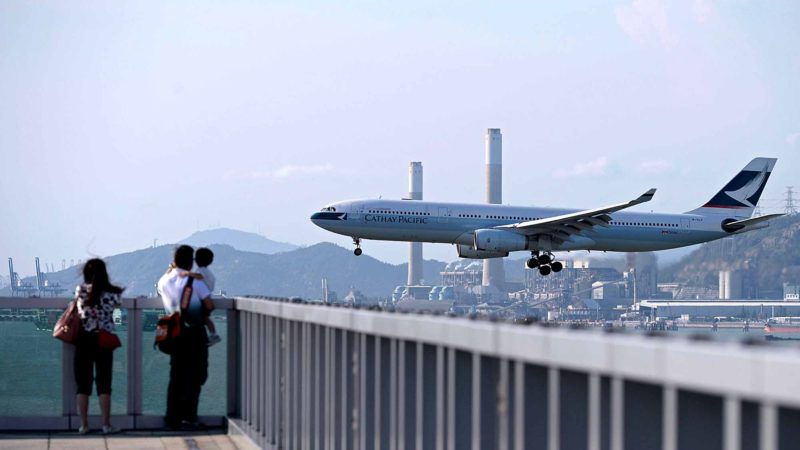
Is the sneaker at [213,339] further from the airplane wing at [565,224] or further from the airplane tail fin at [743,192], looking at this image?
the airplane tail fin at [743,192]

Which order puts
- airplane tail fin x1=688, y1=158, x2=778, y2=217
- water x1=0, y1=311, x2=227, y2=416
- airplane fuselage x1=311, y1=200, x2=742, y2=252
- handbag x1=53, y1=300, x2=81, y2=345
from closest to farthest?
handbag x1=53, y1=300, x2=81, y2=345 < water x1=0, y1=311, x2=227, y2=416 < airplane fuselage x1=311, y1=200, x2=742, y2=252 < airplane tail fin x1=688, y1=158, x2=778, y2=217

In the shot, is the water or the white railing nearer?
the white railing

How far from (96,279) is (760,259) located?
489 ft

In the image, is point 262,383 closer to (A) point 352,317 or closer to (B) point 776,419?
(A) point 352,317

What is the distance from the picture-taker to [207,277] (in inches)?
570

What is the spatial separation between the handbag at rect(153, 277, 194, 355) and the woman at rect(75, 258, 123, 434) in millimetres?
A: 485

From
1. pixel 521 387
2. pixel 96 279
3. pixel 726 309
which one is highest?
pixel 96 279

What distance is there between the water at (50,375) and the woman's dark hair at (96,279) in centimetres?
107

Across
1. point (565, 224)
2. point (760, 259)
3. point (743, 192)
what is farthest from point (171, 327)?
point (760, 259)

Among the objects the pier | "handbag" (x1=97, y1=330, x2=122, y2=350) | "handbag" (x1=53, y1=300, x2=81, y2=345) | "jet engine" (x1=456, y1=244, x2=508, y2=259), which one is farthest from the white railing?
"jet engine" (x1=456, y1=244, x2=508, y2=259)

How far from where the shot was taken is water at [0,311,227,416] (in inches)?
571

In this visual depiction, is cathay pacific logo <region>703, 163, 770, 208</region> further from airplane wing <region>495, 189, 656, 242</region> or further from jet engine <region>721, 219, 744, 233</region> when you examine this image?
airplane wing <region>495, 189, 656, 242</region>

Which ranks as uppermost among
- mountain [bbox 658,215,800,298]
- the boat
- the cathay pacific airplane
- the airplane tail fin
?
the airplane tail fin

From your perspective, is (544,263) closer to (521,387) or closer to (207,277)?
(207,277)
